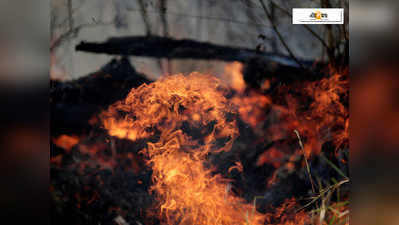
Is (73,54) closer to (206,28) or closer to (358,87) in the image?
(206,28)

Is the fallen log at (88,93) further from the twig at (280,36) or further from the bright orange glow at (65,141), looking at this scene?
the twig at (280,36)

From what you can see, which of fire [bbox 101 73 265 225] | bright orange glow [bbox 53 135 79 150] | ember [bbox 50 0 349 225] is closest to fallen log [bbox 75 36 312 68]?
ember [bbox 50 0 349 225]

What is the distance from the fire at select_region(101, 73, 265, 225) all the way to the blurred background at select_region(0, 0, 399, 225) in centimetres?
22

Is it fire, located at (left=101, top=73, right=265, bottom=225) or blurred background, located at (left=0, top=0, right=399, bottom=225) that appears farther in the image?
fire, located at (left=101, top=73, right=265, bottom=225)

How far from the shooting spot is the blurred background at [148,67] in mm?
1457

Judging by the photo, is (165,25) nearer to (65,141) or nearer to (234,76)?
(234,76)

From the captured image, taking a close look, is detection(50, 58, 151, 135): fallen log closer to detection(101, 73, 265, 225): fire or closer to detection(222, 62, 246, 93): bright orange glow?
detection(101, 73, 265, 225): fire

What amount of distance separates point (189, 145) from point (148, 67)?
0.63 m

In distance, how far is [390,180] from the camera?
1.51m

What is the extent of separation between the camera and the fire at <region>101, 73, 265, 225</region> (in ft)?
5.16

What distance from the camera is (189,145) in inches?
62.2

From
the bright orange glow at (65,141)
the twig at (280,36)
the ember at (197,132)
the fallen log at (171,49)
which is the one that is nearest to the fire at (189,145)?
the ember at (197,132)

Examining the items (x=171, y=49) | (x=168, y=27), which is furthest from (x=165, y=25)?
(x=171, y=49)

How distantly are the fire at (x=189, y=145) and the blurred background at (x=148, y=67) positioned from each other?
0.73 feet
